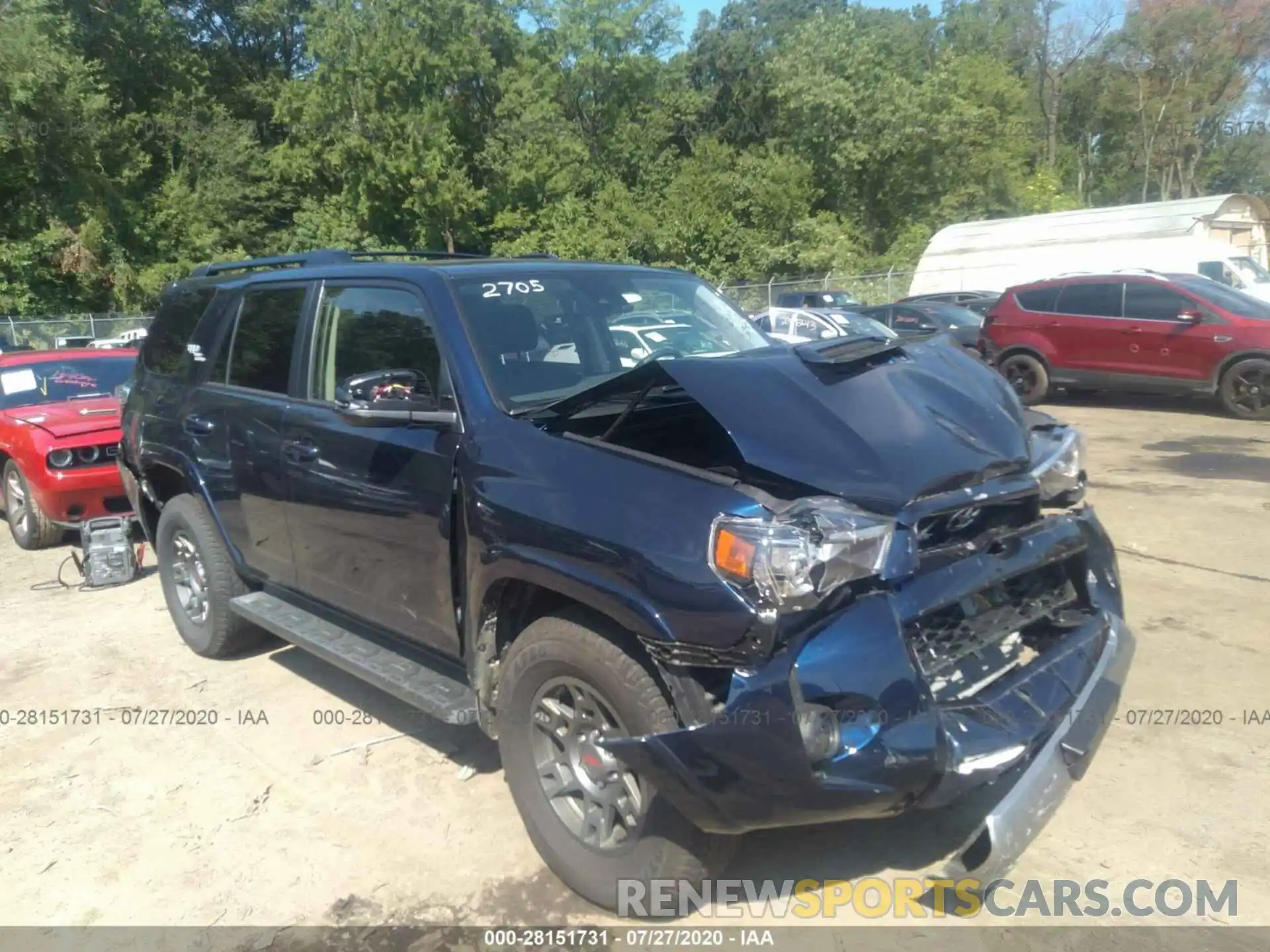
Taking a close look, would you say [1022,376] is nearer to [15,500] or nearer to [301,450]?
[15,500]

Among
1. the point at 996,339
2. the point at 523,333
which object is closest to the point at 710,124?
the point at 996,339

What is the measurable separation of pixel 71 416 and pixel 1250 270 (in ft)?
73.6

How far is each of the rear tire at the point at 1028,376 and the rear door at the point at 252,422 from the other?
449 inches

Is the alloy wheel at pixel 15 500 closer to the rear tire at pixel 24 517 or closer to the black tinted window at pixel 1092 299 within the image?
the rear tire at pixel 24 517

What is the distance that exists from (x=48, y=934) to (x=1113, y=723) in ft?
13.2

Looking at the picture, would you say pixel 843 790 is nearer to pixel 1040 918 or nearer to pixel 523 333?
pixel 1040 918

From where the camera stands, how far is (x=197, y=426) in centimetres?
530

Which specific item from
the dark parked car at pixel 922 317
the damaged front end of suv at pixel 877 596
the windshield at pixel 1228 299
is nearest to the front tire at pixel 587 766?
the damaged front end of suv at pixel 877 596

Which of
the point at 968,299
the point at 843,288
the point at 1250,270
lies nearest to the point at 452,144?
the point at 843,288

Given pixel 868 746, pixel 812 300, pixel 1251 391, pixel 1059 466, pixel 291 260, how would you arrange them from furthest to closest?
1. pixel 812 300
2. pixel 1251 391
3. pixel 291 260
4. pixel 1059 466
5. pixel 868 746

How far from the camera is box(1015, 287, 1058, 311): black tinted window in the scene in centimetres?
1430

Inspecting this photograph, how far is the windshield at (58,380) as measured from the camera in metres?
8.67

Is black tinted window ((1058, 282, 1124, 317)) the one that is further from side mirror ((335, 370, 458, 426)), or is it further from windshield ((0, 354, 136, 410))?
side mirror ((335, 370, 458, 426))

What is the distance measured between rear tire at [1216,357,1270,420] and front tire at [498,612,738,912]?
1162 cm
